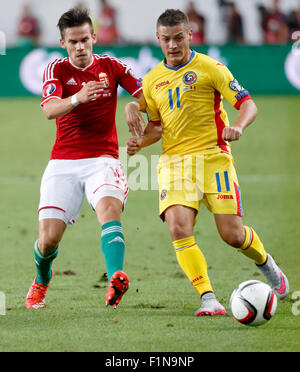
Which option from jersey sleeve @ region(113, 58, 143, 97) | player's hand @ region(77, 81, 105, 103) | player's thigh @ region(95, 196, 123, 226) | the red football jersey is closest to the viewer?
player's hand @ region(77, 81, 105, 103)

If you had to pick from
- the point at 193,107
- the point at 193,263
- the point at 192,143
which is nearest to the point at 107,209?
the point at 193,263

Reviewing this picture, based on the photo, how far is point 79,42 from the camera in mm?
6461

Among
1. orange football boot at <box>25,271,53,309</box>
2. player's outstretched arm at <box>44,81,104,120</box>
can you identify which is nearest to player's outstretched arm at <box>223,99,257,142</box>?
player's outstretched arm at <box>44,81,104,120</box>

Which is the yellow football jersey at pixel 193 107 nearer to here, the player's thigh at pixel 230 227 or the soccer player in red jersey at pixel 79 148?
the soccer player in red jersey at pixel 79 148

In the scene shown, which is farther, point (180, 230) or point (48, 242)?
point (48, 242)

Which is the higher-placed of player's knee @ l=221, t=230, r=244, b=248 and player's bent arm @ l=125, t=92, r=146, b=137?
player's bent arm @ l=125, t=92, r=146, b=137

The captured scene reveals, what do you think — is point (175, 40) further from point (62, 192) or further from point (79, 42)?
point (62, 192)

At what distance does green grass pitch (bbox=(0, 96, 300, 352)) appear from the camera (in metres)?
5.40

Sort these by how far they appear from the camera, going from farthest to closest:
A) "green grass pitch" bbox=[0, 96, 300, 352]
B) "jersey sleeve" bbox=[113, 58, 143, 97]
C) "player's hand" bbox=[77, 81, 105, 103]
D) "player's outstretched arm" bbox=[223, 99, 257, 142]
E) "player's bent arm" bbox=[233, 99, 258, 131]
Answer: "jersey sleeve" bbox=[113, 58, 143, 97], "player's bent arm" bbox=[233, 99, 258, 131], "player's hand" bbox=[77, 81, 105, 103], "player's outstretched arm" bbox=[223, 99, 257, 142], "green grass pitch" bbox=[0, 96, 300, 352]

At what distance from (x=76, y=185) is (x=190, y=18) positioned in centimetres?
1746

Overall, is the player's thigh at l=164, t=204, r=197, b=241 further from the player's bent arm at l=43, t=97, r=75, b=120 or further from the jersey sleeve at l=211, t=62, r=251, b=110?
the player's bent arm at l=43, t=97, r=75, b=120

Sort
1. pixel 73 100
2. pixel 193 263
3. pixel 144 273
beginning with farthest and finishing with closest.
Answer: pixel 144 273 → pixel 193 263 → pixel 73 100

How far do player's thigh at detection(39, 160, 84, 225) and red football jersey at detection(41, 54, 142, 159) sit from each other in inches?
4.8

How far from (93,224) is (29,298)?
4.45 metres
